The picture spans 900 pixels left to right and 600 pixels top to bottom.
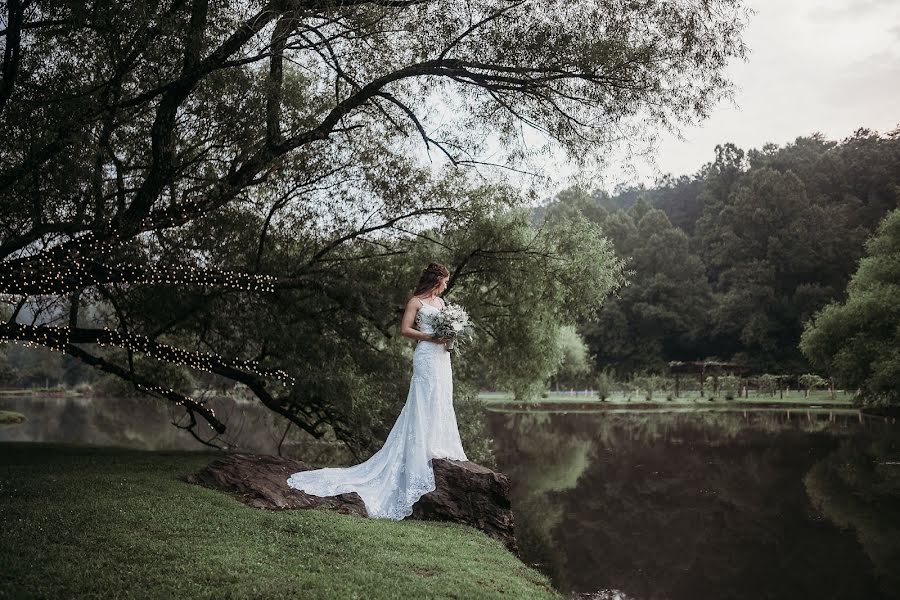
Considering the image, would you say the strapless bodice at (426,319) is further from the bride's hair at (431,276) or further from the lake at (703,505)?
the lake at (703,505)

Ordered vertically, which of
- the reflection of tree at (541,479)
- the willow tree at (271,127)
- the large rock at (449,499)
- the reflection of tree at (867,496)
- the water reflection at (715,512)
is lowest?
the reflection of tree at (541,479)

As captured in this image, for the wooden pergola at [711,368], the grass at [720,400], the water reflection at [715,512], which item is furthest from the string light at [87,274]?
the wooden pergola at [711,368]

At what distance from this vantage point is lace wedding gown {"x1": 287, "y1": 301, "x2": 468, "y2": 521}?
9133 mm

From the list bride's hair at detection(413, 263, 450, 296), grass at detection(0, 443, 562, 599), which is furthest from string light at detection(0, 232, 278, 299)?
bride's hair at detection(413, 263, 450, 296)

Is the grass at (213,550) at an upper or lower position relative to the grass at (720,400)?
upper

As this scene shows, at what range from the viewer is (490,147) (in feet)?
42.8

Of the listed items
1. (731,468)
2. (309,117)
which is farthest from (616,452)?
(309,117)

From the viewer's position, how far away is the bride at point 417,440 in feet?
30.1

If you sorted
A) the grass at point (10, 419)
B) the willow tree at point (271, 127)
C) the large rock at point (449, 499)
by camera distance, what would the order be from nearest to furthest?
1. the large rock at point (449, 499)
2. the willow tree at point (271, 127)
3. the grass at point (10, 419)

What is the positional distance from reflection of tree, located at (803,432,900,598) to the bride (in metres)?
5.94

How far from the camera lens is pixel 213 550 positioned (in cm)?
658

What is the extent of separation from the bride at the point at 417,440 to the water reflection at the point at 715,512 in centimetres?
269

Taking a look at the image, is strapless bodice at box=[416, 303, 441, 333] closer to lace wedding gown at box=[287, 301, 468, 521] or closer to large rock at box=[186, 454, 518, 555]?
lace wedding gown at box=[287, 301, 468, 521]

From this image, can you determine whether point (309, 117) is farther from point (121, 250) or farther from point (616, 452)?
point (616, 452)
